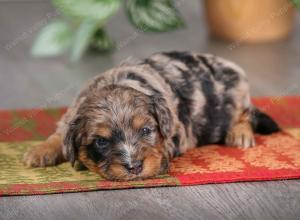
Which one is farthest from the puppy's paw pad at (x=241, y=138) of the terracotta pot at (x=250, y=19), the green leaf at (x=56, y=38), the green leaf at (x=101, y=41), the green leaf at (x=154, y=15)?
the green leaf at (x=101, y=41)

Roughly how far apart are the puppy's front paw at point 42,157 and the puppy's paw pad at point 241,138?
1076mm

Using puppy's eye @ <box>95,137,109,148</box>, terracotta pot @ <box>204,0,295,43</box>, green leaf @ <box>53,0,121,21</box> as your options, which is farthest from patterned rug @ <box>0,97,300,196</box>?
terracotta pot @ <box>204,0,295,43</box>

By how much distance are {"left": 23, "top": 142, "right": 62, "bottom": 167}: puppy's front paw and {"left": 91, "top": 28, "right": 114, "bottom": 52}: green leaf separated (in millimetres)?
3733

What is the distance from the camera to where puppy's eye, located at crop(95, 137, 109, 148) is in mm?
3788

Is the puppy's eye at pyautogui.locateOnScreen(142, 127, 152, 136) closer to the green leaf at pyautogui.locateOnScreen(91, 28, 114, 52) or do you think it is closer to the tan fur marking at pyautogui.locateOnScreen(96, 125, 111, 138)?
the tan fur marking at pyautogui.locateOnScreen(96, 125, 111, 138)

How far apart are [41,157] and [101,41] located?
12.6ft

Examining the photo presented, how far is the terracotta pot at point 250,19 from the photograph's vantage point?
7.73 meters

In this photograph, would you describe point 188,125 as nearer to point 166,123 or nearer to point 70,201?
point 166,123

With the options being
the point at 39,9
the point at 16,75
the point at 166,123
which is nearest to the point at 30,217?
the point at 166,123

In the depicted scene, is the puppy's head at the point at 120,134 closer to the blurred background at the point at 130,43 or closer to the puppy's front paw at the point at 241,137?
the puppy's front paw at the point at 241,137

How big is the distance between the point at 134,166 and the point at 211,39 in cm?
504

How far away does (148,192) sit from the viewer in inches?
148

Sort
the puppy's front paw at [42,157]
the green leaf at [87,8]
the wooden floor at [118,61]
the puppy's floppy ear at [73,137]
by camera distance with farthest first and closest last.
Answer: the green leaf at [87,8] < the puppy's front paw at [42,157] < the puppy's floppy ear at [73,137] < the wooden floor at [118,61]

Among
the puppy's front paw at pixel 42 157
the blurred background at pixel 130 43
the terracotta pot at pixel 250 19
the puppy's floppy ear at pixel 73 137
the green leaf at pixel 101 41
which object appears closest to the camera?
the puppy's floppy ear at pixel 73 137
